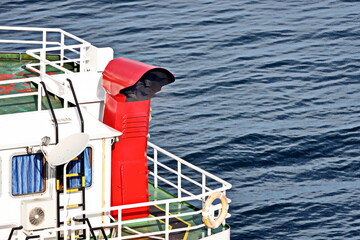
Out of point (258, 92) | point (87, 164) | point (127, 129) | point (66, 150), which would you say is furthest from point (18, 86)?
point (258, 92)

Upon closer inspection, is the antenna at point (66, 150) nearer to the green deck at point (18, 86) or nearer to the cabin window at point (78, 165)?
the cabin window at point (78, 165)

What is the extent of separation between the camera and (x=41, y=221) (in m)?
20.1

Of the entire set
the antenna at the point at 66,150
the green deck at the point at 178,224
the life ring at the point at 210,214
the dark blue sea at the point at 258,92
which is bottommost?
the dark blue sea at the point at 258,92

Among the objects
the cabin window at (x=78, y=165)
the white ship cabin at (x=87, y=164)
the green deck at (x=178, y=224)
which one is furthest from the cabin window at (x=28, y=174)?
the green deck at (x=178, y=224)

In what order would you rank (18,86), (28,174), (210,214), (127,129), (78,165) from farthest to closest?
(18,86) → (127,129) → (210,214) → (78,165) → (28,174)

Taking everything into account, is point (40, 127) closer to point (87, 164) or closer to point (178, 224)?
point (87, 164)

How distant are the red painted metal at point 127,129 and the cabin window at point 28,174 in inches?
80.4

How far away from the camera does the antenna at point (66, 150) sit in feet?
63.4

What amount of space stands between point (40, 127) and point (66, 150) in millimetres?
1469

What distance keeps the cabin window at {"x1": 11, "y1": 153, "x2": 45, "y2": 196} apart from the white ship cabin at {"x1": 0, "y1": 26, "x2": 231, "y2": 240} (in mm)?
→ 22

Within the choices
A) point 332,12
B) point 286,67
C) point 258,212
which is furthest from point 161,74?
point 332,12

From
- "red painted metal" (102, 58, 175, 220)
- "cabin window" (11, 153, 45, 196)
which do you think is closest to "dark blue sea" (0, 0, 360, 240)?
"red painted metal" (102, 58, 175, 220)

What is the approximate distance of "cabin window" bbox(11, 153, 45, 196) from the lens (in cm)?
2016

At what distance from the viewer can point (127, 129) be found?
853 inches
